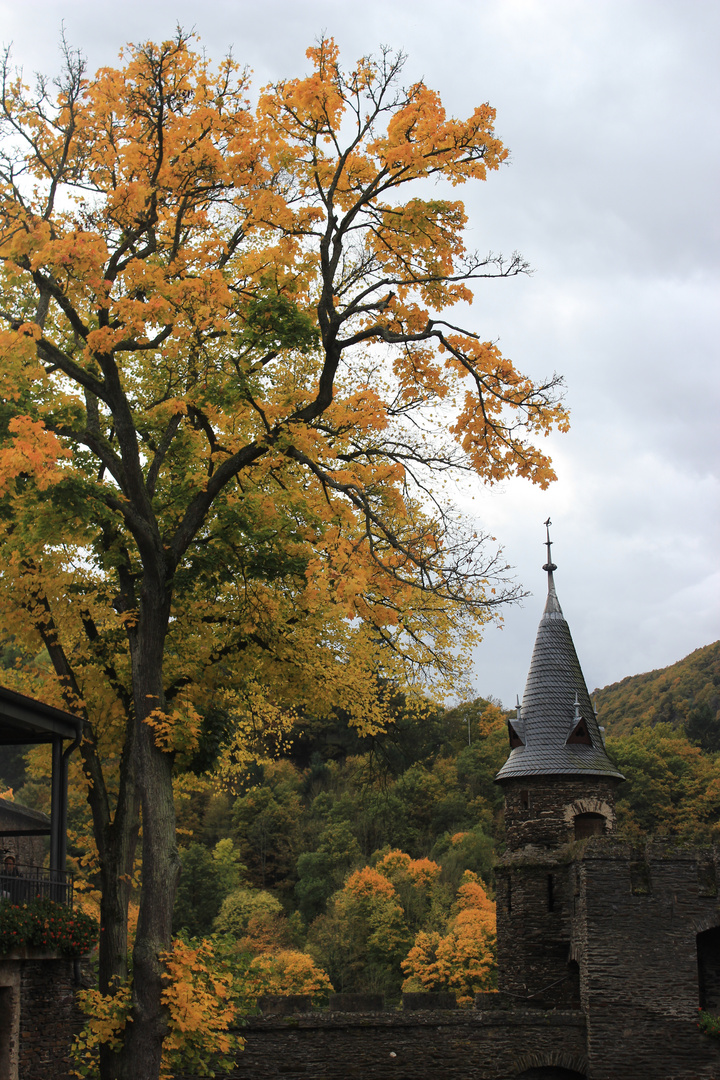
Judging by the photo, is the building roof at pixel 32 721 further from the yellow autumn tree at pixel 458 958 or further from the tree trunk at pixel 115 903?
the yellow autumn tree at pixel 458 958

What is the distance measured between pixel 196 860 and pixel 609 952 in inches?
1014

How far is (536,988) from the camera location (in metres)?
23.6

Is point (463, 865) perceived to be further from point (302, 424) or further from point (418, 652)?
point (302, 424)

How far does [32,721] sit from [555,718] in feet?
55.1

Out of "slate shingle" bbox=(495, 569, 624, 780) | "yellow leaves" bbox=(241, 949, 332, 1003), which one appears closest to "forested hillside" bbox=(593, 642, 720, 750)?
"yellow leaves" bbox=(241, 949, 332, 1003)

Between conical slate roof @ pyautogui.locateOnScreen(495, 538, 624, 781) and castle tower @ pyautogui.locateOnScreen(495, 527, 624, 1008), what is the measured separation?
0.09 feet

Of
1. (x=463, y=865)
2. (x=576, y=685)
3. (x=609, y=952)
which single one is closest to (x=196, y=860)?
(x=463, y=865)

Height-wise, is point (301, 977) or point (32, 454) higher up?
point (32, 454)

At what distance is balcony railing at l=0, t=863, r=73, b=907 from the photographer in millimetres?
12664

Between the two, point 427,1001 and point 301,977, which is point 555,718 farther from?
point 301,977

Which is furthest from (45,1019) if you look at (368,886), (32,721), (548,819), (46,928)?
(368,886)

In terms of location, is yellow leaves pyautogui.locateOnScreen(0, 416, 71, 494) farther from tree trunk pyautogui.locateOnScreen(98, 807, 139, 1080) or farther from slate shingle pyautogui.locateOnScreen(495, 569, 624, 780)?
slate shingle pyautogui.locateOnScreen(495, 569, 624, 780)

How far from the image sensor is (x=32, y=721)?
43.3 feet

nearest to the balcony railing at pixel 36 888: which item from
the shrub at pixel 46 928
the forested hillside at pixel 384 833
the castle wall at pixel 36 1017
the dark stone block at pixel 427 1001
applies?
the shrub at pixel 46 928
